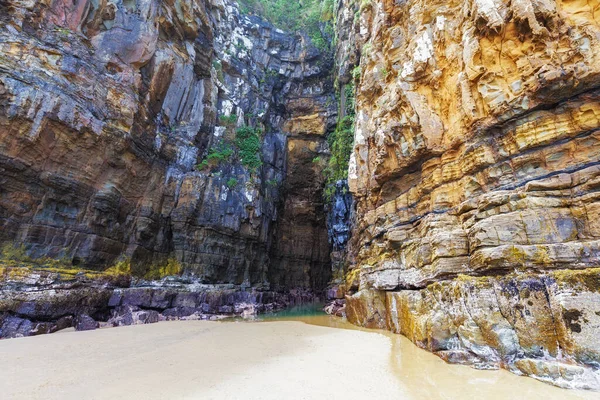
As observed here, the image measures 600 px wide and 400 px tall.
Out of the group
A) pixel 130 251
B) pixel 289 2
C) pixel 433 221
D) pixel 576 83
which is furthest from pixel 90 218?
pixel 289 2

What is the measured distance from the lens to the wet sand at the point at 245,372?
156 inches

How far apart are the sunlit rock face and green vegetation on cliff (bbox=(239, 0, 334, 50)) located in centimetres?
2597

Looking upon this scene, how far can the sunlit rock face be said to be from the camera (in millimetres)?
4879

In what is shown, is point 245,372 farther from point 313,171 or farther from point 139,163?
point 313,171

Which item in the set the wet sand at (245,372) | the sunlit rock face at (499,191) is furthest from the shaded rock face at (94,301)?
the sunlit rock face at (499,191)

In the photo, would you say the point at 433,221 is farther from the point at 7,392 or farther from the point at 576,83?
the point at 7,392

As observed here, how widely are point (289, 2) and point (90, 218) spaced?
34.0 meters

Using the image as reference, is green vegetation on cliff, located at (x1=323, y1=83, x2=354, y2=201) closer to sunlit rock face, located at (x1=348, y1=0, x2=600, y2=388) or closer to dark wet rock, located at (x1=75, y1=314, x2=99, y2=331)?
sunlit rock face, located at (x1=348, y1=0, x2=600, y2=388)

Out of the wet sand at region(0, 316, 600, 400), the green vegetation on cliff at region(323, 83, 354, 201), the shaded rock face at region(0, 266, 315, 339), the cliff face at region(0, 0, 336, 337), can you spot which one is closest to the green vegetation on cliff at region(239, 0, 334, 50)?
the cliff face at region(0, 0, 336, 337)

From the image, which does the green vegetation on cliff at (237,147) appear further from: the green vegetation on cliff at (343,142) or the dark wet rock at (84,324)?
the dark wet rock at (84,324)

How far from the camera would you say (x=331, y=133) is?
31.8 meters

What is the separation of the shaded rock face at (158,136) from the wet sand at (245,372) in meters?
9.13

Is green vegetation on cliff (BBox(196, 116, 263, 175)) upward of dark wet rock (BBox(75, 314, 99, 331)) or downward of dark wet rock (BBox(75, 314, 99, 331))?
upward

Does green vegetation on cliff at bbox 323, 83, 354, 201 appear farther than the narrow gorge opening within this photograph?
Yes
